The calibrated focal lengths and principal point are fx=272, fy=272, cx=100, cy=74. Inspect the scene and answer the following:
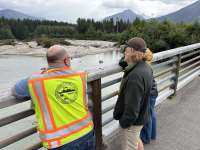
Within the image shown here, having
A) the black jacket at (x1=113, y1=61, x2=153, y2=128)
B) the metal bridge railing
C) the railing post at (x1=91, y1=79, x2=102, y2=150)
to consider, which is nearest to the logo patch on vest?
the metal bridge railing

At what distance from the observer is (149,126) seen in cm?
326

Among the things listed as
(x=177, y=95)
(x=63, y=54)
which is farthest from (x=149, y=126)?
(x=177, y=95)

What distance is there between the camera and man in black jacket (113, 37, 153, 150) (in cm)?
223

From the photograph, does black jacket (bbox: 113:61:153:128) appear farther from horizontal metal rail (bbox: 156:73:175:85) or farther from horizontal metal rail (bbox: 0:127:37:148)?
horizontal metal rail (bbox: 156:73:175:85)

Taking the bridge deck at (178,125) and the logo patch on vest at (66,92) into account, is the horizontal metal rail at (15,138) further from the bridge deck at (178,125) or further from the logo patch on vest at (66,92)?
the bridge deck at (178,125)

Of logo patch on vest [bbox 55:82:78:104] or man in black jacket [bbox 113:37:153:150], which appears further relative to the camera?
man in black jacket [bbox 113:37:153:150]

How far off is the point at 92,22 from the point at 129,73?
130845 millimetres

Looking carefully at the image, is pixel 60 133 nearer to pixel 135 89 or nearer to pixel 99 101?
pixel 135 89

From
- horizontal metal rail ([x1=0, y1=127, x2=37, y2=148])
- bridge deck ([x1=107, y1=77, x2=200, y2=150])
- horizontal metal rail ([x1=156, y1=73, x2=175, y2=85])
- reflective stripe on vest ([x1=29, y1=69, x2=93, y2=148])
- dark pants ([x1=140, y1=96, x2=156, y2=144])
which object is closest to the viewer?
reflective stripe on vest ([x1=29, y1=69, x2=93, y2=148])

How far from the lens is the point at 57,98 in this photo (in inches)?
71.6

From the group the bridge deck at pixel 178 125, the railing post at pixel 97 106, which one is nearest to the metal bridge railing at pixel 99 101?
the railing post at pixel 97 106

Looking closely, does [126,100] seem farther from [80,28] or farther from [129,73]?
[80,28]

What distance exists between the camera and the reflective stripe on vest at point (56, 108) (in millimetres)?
1768

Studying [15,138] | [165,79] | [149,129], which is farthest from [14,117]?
[165,79]
